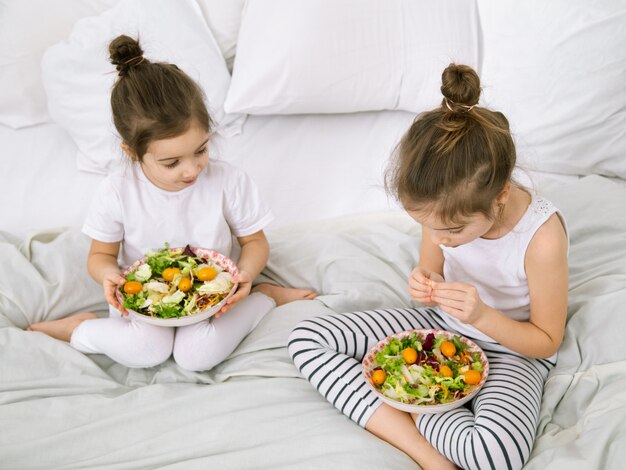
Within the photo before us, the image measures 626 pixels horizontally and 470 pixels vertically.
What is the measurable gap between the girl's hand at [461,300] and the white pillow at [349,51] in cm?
92

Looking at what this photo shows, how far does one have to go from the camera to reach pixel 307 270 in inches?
68.6

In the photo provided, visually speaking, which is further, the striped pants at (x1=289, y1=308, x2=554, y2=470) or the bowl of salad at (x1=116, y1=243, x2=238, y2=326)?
the bowl of salad at (x1=116, y1=243, x2=238, y2=326)

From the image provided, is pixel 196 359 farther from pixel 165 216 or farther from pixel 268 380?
pixel 165 216

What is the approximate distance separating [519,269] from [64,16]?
5.22 feet

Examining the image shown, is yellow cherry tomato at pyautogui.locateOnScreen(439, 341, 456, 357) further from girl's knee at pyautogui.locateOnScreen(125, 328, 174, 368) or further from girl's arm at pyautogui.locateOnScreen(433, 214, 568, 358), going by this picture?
girl's knee at pyautogui.locateOnScreen(125, 328, 174, 368)

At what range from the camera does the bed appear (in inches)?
51.1

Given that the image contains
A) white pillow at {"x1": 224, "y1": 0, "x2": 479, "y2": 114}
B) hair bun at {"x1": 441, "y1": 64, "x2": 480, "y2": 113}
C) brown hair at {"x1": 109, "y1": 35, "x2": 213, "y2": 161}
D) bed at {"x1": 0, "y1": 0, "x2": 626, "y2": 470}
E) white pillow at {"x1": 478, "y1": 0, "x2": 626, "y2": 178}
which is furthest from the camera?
white pillow at {"x1": 224, "y1": 0, "x2": 479, "y2": 114}

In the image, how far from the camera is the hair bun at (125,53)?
142 centimetres

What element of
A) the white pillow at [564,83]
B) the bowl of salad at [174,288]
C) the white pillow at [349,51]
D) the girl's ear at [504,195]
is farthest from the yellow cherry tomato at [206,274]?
the white pillow at [564,83]

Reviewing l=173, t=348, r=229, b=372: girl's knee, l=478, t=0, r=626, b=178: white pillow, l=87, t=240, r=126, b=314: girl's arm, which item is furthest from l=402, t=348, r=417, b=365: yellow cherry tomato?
l=478, t=0, r=626, b=178: white pillow

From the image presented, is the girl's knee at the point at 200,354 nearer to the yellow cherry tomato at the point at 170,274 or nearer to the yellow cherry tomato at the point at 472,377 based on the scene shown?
the yellow cherry tomato at the point at 170,274

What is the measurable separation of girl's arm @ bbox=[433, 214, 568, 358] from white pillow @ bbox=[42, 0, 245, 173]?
1067 mm

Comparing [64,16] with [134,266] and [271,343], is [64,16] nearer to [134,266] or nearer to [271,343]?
[134,266]

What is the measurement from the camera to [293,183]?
1.99 meters
